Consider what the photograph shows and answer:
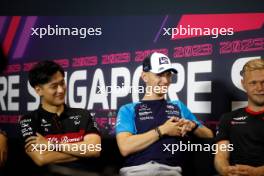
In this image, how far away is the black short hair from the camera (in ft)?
5.84

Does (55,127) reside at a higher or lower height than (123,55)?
lower

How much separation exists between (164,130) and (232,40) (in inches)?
21.5

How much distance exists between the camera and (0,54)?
196 cm

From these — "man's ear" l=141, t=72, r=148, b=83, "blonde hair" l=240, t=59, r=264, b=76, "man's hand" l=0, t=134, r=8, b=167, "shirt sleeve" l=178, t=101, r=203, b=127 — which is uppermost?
"blonde hair" l=240, t=59, r=264, b=76

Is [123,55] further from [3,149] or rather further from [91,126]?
[3,149]

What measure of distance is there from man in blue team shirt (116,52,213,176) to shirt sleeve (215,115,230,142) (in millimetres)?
53

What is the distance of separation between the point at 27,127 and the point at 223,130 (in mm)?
918

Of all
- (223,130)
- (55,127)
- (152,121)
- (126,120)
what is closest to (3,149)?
(55,127)

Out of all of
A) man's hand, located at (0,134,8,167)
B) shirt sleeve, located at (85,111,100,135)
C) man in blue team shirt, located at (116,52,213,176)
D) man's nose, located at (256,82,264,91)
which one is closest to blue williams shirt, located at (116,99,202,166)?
man in blue team shirt, located at (116,52,213,176)

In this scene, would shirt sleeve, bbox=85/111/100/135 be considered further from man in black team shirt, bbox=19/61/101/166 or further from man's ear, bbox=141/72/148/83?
man's ear, bbox=141/72/148/83

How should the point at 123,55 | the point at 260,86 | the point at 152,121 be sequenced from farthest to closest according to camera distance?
1. the point at 123,55
2. the point at 152,121
3. the point at 260,86

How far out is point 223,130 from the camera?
1.72 m

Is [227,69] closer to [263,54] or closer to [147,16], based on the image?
[263,54]

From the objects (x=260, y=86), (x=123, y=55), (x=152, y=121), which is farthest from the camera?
(x=123, y=55)
